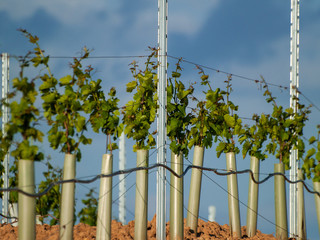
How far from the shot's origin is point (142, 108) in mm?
6820

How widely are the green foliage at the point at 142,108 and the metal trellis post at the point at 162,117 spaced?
193 millimetres

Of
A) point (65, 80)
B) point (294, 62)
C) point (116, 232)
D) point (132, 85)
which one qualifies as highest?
point (294, 62)

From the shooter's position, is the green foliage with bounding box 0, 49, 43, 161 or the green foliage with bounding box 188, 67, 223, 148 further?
the green foliage with bounding box 188, 67, 223, 148

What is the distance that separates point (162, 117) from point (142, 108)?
430 millimetres

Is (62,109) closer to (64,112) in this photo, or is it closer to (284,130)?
(64,112)

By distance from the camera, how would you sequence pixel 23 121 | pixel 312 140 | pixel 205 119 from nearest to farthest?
pixel 23 121 → pixel 205 119 → pixel 312 140

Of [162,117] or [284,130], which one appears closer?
[162,117]

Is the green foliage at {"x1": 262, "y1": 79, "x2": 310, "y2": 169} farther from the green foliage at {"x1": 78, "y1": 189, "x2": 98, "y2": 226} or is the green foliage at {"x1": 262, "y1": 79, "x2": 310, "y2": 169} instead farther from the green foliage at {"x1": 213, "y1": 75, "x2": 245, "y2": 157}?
the green foliage at {"x1": 78, "y1": 189, "x2": 98, "y2": 226}

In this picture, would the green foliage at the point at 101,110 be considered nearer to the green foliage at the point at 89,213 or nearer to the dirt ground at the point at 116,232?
the dirt ground at the point at 116,232

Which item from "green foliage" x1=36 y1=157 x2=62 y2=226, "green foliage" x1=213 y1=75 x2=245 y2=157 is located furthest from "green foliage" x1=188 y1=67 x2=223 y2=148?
"green foliage" x1=36 y1=157 x2=62 y2=226

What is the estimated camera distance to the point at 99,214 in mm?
6055

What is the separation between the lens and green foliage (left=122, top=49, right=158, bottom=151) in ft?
21.8

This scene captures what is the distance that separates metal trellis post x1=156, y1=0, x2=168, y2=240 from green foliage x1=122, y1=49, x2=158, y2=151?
0.19 m

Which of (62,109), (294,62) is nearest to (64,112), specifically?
(62,109)
